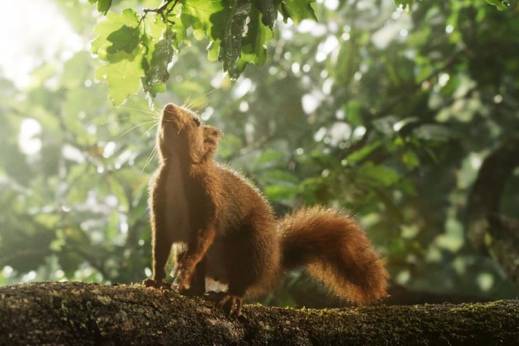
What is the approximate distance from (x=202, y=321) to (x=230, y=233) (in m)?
1.19

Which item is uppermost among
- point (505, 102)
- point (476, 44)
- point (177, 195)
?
point (476, 44)

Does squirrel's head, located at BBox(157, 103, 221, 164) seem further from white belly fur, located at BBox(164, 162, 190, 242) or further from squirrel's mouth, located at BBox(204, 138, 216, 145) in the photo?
white belly fur, located at BBox(164, 162, 190, 242)

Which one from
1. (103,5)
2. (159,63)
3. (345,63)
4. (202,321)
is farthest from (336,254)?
(345,63)

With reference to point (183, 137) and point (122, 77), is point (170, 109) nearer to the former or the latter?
point (183, 137)

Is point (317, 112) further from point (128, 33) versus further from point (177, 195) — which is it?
point (128, 33)

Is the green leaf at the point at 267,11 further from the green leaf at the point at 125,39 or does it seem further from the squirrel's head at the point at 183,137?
the squirrel's head at the point at 183,137

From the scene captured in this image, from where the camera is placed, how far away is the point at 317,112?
21.8 feet

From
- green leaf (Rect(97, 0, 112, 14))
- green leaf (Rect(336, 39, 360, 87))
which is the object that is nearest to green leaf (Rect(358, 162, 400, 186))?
green leaf (Rect(336, 39, 360, 87))

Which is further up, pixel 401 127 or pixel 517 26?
pixel 517 26

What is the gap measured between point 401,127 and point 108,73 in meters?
2.98

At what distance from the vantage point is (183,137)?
3330mm

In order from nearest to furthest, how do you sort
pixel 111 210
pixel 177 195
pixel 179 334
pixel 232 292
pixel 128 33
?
pixel 179 334 → pixel 128 33 → pixel 232 292 → pixel 177 195 → pixel 111 210

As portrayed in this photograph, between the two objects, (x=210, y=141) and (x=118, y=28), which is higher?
(x=118, y=28)

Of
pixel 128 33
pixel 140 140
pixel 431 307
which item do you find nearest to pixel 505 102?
pixel 140 140
